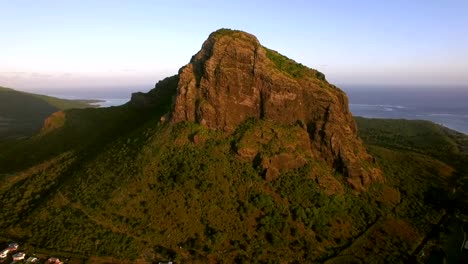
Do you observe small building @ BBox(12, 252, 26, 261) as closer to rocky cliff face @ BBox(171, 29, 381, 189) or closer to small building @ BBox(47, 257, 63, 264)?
small building @ BBox(47, 257, 63, 264)

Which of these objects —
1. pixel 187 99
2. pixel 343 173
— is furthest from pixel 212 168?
pixel 343 173

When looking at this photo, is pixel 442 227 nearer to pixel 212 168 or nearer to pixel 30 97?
pixel 212 168

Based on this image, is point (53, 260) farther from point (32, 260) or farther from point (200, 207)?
point (200, 207)

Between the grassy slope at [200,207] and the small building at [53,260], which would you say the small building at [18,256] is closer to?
the grassy slope at [200,207]

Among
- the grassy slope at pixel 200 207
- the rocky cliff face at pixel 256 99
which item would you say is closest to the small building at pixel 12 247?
the grassy slope at pixel 200 207

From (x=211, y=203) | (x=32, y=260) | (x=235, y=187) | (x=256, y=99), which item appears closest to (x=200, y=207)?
(x=211, y=203)

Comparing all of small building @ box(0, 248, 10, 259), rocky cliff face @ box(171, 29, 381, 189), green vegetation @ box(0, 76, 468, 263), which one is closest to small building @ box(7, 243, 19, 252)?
small building @ box(0, 248, 10, 259)
